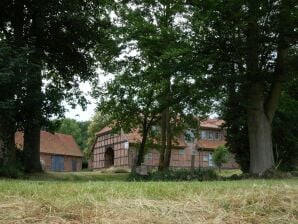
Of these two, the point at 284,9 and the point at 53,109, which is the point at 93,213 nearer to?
the point at 284,9

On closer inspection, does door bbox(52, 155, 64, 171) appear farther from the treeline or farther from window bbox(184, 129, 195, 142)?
the treeline

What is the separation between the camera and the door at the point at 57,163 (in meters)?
63.2

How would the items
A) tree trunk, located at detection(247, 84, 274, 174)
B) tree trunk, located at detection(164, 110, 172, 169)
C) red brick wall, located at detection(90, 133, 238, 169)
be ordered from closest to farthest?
tree trunk, located at detection(247, 84, 274, 174), tree trunk, located at detection(164, 110, 172, 169), red brick wall, located at detection(90, 133, 238, 169)

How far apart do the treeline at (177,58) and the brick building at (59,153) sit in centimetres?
3441

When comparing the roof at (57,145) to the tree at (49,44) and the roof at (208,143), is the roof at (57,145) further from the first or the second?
the tree at (49,44)

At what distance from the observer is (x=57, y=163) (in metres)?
63.9

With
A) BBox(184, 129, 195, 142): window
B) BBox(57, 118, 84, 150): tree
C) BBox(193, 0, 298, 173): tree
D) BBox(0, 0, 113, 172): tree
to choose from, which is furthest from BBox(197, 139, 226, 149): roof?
BBox(193, 0, 298, 173): tree

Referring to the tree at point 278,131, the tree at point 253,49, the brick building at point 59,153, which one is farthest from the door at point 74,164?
the tree at point 253,49

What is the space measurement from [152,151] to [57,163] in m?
14.7

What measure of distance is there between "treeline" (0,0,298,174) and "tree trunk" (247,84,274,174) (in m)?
0.04

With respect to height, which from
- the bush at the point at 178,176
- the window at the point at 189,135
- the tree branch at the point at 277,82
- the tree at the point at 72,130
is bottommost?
the bush at the point at 178,176

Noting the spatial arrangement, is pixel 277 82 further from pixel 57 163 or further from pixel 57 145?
pixel 57 145

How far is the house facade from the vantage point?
188 feet

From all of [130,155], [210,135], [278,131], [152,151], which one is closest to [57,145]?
[130,155]
